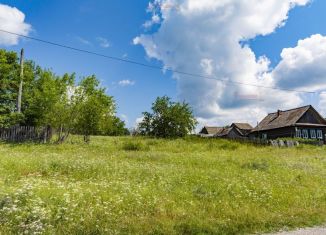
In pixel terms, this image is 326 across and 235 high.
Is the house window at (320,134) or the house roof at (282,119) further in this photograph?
the house window at (320,134)

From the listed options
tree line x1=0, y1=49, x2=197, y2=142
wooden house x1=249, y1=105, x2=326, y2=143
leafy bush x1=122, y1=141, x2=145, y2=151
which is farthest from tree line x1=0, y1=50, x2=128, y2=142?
wooden house x1=249, y1=105, x2=326, y2=143

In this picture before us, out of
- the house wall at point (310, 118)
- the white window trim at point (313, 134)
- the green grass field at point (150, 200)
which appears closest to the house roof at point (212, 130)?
the white window trim at point (313, 134)

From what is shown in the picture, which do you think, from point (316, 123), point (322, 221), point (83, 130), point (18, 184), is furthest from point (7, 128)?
point (316, 123)

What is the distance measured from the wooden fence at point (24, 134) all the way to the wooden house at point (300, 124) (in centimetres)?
4464

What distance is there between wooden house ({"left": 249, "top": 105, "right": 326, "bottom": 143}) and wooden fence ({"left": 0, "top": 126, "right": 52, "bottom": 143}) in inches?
1757

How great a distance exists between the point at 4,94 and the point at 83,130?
1170 cm

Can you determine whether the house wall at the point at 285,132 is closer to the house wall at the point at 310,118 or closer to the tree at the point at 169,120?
the house wall at the point at 310,118

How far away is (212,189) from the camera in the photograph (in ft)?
38.2

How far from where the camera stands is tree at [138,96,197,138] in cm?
4459

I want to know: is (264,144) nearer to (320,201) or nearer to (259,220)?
(320,201)

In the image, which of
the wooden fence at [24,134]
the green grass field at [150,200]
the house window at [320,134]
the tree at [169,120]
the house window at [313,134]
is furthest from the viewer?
the house window at [320,134]

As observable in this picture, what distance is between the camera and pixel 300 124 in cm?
5919

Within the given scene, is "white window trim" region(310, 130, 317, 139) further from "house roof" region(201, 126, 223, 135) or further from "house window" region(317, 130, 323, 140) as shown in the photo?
"house roof" region(201, 126, 223, 135)

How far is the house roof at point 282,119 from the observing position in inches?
2373
